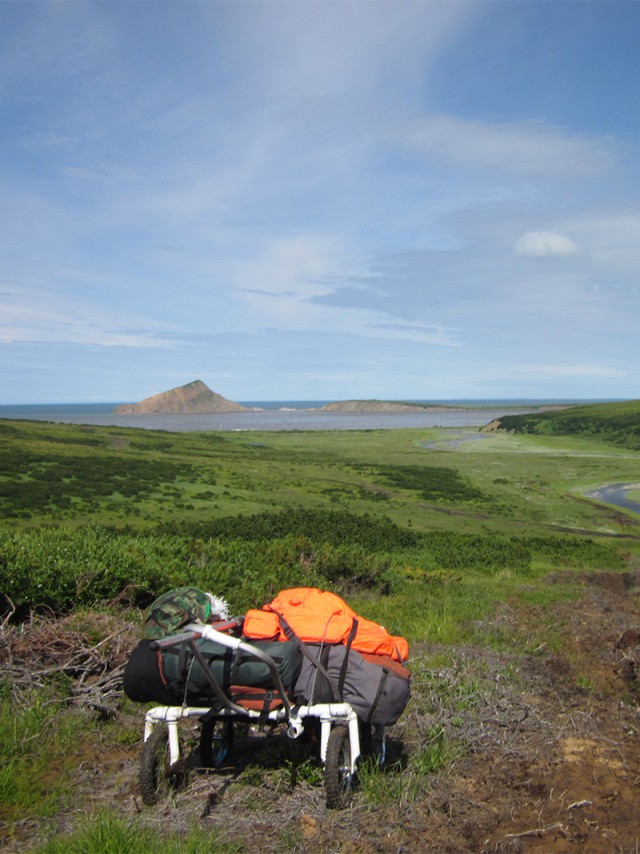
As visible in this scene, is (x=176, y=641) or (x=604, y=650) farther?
(x=604, y=650)

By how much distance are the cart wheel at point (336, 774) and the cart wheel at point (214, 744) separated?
30.6 inches

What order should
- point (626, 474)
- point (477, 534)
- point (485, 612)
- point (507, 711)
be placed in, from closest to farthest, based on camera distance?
1. point (507, 711)
2. point (485, 612)
3. point (477, 534)
4. point (626, 474)

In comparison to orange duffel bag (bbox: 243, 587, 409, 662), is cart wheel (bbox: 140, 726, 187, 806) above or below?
below

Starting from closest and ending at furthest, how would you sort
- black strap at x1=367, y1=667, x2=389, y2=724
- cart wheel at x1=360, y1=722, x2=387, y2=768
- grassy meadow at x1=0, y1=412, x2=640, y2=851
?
A: black strap at x1=367, y1=667, x2=389, y2=724 → cart wheel at x1=360, y1=722, x2=387, y2=768 → grassy meadow at x1=0, y1=412, x2=640, y2=851

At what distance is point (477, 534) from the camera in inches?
1132

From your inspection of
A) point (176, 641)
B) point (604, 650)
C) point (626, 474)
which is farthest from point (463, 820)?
point (626, 474)

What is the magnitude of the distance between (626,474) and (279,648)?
5765cm

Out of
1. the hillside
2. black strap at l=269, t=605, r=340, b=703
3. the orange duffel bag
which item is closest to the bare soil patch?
black strap at l=269, t=605, r=340, b=703

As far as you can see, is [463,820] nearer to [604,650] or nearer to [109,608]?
[604,650]

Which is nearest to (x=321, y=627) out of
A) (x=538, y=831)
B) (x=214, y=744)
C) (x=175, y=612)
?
(x=175, y=612)

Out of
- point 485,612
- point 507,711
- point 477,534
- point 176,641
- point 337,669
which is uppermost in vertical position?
point 176,641

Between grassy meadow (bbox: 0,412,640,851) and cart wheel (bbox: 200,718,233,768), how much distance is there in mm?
895

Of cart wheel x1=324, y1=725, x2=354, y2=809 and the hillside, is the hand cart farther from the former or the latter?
the hillside

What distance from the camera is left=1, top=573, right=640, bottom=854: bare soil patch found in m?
3.83
